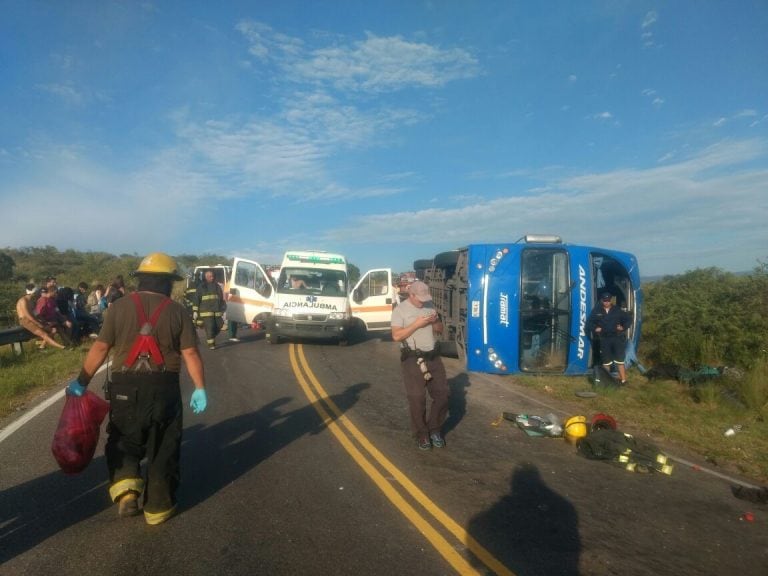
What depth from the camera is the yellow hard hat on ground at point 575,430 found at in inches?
256

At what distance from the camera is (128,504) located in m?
4.24

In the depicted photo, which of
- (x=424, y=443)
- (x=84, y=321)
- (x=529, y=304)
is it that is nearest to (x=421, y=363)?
(x=424, y=443)

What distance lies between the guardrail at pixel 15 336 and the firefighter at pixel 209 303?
3.65 meters

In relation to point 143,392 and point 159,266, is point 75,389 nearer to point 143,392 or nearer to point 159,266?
point 143,392

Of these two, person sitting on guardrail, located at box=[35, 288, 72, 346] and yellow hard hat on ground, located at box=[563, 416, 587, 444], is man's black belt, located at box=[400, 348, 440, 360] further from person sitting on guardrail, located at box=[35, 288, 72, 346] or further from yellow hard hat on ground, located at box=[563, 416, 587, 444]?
person sitting on guardrail, located at box=[35, 288, 72, 346]

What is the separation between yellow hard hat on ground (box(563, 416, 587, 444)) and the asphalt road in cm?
16

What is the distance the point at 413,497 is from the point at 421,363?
1743 millimetres

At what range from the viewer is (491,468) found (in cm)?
565

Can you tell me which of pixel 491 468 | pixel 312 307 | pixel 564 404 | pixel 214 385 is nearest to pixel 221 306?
pixel 312 307

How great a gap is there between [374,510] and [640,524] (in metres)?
2.10

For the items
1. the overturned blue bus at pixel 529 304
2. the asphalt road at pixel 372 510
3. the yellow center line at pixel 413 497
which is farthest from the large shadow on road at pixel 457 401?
the yellow center line at pixel 413 497

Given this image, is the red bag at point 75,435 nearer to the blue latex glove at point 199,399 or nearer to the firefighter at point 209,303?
the blue latex glove at point 199,399

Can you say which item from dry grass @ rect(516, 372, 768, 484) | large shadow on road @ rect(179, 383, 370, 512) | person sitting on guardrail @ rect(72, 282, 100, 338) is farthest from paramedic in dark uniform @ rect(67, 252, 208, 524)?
person sitting on guardrail @ rect(72, 282, 100, 338)

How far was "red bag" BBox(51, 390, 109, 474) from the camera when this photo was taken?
166 inches
